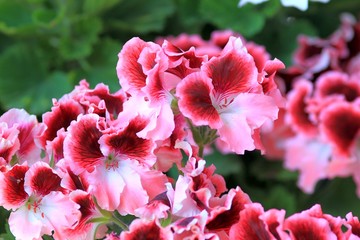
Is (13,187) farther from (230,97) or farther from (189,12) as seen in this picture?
(189,12)

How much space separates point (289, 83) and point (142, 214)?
1.74 ft

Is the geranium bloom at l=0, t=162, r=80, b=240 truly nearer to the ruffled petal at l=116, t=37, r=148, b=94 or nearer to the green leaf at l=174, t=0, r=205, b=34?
the ruffled petal at l=116, t=37, r=148, b=94

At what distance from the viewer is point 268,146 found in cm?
93

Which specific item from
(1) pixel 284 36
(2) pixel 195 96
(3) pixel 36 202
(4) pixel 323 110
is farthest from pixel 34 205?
(1) pixel 284 36

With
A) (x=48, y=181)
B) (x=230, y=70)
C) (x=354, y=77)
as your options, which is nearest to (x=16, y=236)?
(x=48, y=181)

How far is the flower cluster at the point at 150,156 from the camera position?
400 mm

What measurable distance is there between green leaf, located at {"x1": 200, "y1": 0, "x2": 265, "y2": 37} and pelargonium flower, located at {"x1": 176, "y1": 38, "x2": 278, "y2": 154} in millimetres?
468

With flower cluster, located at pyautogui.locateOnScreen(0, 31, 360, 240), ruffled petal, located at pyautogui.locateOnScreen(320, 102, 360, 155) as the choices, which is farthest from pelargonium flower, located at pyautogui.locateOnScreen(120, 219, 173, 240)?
ruffled petal, located at pyautogui.locateOnScreen(320, 102, 360, 155)

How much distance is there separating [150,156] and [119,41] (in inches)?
23.4

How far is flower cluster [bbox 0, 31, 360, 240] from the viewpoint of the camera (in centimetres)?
40

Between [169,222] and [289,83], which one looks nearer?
[169,222]

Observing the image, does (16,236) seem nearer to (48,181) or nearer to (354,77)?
(48,181)

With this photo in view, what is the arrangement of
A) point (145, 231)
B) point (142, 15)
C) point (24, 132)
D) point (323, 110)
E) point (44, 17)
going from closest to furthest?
point (145, 231), point (24, 132), point (323, 110), point (44, 17), point (142, 15)

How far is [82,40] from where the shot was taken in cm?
91
